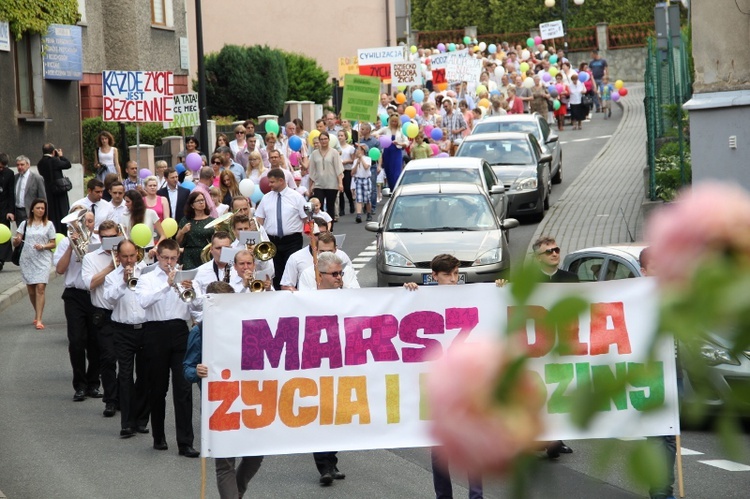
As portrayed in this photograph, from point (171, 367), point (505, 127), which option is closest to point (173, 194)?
point (171, 367)

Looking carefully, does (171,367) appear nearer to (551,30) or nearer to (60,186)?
(60,186)

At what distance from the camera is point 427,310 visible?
859 cm

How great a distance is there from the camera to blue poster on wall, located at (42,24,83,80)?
28.6 m

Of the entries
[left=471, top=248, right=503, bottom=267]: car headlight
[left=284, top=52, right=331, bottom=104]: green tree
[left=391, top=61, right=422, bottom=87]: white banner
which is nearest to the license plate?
[left=471, top=248, right=503, bottom=267]: car headlight

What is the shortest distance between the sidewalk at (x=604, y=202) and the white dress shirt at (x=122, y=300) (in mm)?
6929

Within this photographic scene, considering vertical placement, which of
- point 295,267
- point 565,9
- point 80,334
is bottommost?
point 80,334

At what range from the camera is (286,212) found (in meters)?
15.7

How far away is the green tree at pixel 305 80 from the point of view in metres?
45.4

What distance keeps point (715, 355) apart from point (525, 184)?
23.7 metres

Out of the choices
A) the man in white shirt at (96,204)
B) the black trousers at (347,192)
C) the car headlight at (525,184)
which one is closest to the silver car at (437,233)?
the man in white shirt at (96,204)

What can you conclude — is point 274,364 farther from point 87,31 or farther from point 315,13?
point 315,13

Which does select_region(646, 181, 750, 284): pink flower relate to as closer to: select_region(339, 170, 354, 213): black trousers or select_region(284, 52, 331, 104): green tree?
select_region(339, 170, 354, 213): black trousers

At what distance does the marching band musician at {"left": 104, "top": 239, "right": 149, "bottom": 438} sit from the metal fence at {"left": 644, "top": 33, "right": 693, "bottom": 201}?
1182 centimetres

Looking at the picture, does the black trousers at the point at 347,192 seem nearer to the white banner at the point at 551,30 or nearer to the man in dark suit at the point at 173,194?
the man in dark suit at the point at 173,194
